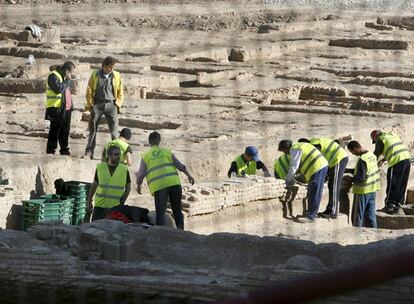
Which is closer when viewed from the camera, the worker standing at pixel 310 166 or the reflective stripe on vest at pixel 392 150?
the worker standing at pixel 310 166

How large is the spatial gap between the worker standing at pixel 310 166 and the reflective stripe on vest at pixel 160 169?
6.57ft

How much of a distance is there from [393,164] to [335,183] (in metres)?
1.22

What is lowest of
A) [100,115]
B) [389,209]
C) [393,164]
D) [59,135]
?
[389,209]

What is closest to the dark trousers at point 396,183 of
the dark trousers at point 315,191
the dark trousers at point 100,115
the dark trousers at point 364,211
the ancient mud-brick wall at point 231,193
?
the dark trousers at point 364,211

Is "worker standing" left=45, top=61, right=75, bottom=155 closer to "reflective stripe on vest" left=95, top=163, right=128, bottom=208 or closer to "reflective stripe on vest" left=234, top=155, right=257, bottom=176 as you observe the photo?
"reflective stripe on vest" left=234, top=155, right=257, bottom=176

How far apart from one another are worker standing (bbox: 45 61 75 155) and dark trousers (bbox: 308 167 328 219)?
9.96 ft

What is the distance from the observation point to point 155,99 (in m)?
20.9

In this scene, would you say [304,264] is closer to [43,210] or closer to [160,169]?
[160,169]

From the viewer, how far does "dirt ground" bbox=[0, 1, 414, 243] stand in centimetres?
1544

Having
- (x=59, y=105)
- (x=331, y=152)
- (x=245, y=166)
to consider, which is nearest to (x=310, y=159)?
(x=331, y=152)

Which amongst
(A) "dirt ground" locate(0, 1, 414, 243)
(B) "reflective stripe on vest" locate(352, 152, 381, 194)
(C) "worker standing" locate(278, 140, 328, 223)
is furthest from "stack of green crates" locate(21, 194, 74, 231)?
(B) "reflective stripe on vest" locate(352, 152, 381, 194)

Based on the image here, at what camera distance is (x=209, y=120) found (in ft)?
61.8

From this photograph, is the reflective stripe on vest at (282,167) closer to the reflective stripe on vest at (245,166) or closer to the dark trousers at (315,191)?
the reflective stripe on vest at (245,166)

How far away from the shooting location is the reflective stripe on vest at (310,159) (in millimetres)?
12438
